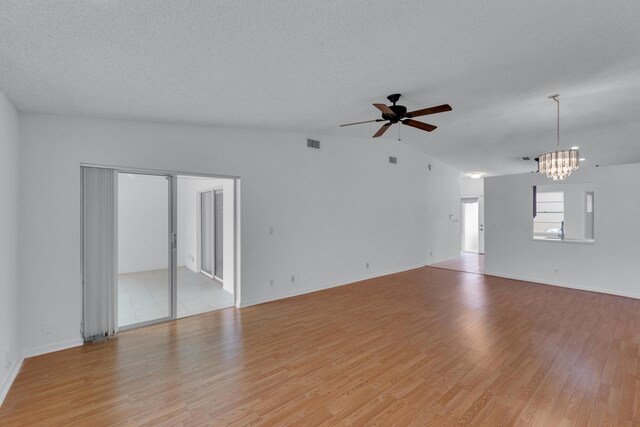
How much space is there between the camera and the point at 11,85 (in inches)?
94.2

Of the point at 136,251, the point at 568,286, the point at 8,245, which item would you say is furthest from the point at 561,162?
the point at 8,245

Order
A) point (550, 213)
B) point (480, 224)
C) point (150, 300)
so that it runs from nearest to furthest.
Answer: point (150, 300) < point (550, 213) < point (480, 224)

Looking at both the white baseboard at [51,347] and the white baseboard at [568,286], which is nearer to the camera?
the white baseboard at [51,347]

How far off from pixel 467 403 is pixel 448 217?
760 centimetres

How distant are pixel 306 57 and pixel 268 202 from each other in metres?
2.78

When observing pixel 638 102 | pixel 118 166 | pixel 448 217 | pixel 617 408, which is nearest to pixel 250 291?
pixel 118 166

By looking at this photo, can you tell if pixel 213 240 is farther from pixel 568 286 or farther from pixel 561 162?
pixel 568 286

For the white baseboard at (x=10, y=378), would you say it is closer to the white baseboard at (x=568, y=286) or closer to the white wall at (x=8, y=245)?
the white wall at (x=8, y=245)

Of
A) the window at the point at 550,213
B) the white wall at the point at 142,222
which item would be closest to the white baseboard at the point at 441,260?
the window at the point at 550,213

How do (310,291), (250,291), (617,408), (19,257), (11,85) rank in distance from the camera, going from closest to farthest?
(617,408), (11,85), (19,257), (250,291), (310,291)

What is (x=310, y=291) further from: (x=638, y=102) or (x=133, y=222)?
(x=638, y=102)

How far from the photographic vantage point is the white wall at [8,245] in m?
2.43

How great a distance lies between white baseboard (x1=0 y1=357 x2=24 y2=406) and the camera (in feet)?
7.65

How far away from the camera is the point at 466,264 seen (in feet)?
26.9
